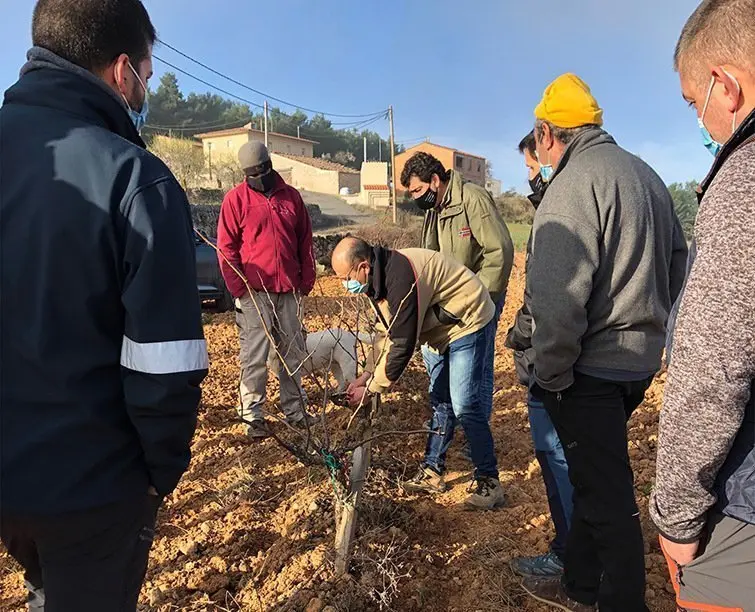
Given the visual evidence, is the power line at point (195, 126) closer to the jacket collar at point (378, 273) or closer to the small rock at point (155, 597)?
the jacket collar at point (378, 273)

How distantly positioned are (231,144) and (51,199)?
49741 mm

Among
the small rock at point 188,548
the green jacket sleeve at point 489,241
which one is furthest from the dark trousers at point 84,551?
the green jacket sleeve at point 489,241

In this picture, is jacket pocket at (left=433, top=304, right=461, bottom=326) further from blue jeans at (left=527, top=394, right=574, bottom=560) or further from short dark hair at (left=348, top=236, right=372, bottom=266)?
blue jeans at (left=527, top=394, right=574, bottom=560)

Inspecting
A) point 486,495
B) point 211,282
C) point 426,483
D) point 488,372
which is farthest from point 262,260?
point 211,282

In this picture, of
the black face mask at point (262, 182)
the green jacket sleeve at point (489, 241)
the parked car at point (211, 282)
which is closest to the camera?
the green jacket sleeve at point (489, 241)

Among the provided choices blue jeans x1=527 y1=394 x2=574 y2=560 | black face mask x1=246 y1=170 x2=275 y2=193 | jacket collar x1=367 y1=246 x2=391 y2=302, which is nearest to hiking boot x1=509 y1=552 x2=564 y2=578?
blue jeans x1=527 y1=394 x2=574 y2=560

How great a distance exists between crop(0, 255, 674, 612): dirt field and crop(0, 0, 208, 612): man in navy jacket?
A: 1.33 meters

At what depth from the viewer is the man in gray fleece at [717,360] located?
1.05m

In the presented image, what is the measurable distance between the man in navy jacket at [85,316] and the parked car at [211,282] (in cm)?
817

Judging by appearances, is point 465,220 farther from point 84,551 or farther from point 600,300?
point 84,551

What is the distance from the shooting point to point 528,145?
296cm

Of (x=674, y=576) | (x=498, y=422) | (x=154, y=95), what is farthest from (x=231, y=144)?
(x=674, y=576)

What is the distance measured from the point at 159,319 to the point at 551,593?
2195mm

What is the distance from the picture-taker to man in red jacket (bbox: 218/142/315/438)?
4.17 metres
